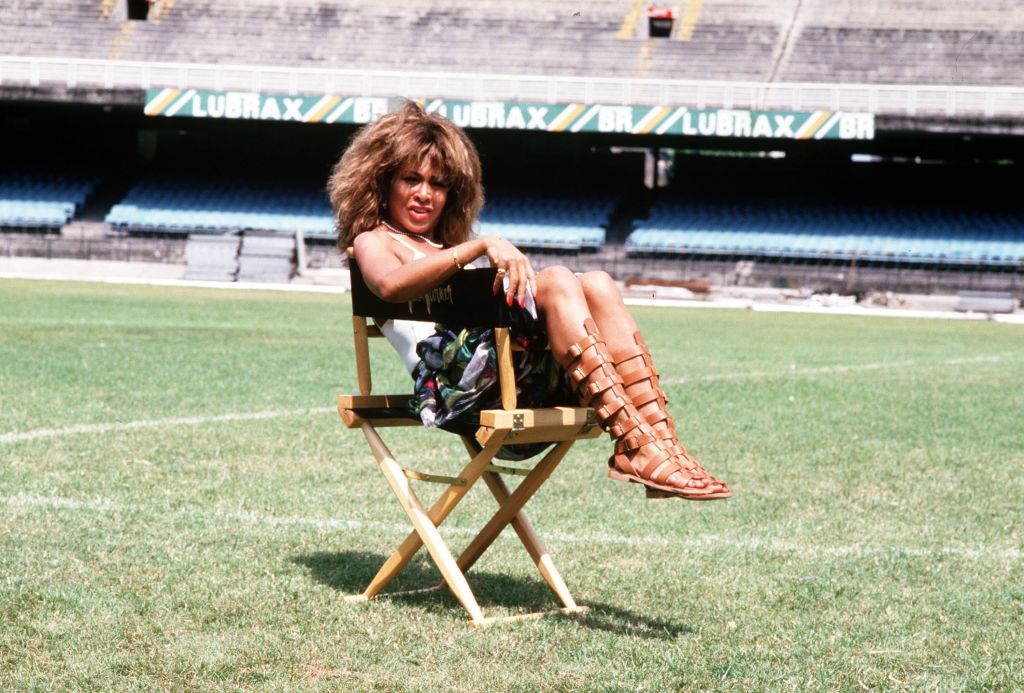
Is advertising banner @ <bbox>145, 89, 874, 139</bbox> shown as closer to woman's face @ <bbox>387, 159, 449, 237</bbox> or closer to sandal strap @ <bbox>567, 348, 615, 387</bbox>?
woman's face @ <bbox>387, 159, 449, 237</bbox>

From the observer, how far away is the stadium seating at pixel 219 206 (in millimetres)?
38719

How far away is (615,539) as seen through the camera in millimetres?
5953

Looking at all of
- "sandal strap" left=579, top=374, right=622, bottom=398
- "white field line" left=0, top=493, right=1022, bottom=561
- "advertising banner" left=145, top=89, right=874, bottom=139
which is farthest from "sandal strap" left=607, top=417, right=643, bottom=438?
"advertising banner" left=145, top=89, right=874, bottom=139

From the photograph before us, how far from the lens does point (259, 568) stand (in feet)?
16.7

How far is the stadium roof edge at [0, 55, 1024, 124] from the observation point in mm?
34938

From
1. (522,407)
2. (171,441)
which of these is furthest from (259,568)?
(171,441)

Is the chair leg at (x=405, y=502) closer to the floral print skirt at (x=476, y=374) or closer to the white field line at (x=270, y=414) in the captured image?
the floral print skirt at (x=476, y=374)

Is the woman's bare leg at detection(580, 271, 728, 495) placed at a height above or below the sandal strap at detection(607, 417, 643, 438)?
above

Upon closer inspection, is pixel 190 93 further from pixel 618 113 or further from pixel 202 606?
pixel 202 606

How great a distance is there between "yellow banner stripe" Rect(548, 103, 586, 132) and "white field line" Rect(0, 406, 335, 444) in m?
26.3

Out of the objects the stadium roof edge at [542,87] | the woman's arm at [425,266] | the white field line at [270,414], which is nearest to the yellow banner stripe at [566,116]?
the stadium roof edge at [542,87]

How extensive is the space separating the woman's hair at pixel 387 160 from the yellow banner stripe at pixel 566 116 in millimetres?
31607

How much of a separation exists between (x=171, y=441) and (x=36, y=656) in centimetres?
460

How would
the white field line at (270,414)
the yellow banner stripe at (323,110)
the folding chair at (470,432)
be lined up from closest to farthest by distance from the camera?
the folding chair at (470,432), the white field line at (270,414), the yellow banner stripe at (323,110)
